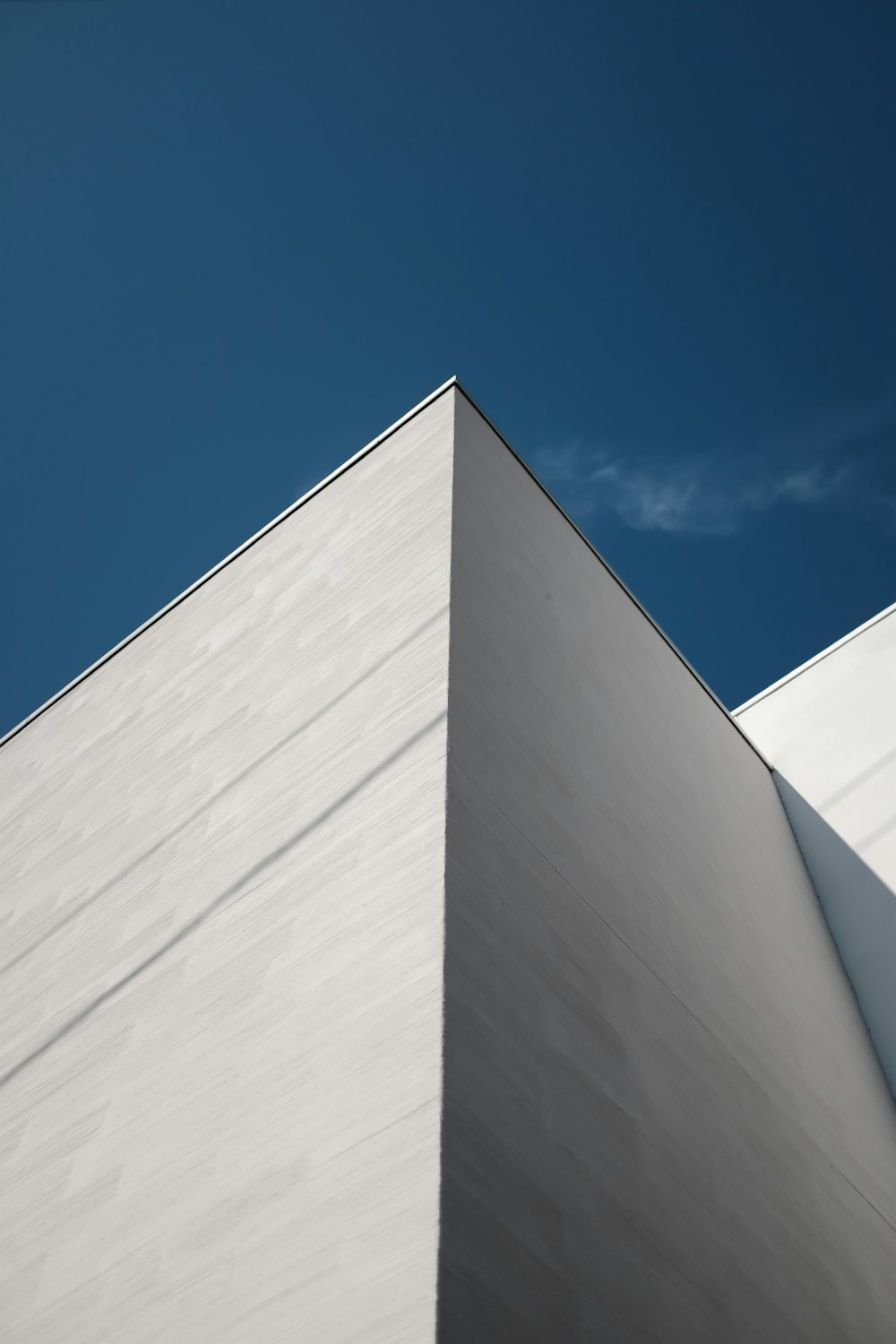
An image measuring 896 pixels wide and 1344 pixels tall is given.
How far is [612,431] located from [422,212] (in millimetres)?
2527

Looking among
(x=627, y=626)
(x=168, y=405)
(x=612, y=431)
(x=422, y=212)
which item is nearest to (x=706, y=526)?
(x=612, y=431)

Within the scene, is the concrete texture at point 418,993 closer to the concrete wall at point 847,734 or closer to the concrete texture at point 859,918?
the concrete texture at point 859,918

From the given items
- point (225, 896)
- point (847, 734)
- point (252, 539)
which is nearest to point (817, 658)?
point (847, 734)

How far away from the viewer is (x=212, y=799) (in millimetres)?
2506

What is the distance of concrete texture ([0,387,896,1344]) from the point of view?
150 cm

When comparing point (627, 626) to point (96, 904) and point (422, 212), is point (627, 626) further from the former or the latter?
point (422, 212)

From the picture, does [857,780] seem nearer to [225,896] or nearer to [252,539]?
[252,539]

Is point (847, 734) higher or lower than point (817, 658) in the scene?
lower

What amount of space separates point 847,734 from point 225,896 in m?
3.00

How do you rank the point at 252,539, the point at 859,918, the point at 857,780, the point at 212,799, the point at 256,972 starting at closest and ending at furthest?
the point at 256,972
the point at 212,799
the point at 252,539
the point at 859,918
the point at 857,780

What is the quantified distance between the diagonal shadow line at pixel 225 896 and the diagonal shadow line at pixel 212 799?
0.33 m

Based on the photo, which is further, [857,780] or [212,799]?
[857,780]

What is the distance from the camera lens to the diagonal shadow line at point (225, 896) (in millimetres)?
2076

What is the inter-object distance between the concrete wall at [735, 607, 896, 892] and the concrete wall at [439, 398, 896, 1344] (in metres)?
0.62
